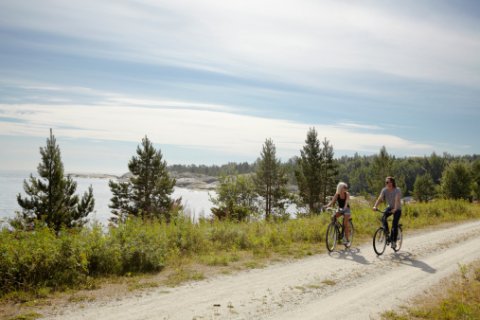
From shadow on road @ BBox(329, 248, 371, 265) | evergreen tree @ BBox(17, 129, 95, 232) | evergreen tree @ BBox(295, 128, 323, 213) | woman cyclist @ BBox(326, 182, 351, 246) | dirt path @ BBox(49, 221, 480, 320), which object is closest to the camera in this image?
dirt path @ BBox(49, 221, 480, 320)

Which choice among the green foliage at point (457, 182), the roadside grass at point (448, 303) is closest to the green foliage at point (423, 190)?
the green foliage at point (457, 182)

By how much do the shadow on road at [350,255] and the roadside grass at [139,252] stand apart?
28.4 inches

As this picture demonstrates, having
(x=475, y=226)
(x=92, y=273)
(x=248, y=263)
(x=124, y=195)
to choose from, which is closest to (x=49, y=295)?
(x=92, y=273)

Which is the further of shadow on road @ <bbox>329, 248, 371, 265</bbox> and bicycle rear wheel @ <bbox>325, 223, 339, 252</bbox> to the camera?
bicycle rear wheel @ <bbox>325, 223, 339, 252</bbox>

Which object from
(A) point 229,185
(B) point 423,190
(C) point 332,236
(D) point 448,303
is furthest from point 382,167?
(B) point 423,190

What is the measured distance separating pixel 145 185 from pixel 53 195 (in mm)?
12163

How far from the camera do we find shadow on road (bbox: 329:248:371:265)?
10.4 metres

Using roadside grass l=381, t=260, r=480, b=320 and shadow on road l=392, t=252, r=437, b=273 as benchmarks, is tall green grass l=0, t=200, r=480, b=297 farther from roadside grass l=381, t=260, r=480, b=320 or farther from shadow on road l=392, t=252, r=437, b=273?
roadside grass l=381, t=260, r=480, b=320

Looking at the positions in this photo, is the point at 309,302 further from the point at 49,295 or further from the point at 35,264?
the point at 35,264

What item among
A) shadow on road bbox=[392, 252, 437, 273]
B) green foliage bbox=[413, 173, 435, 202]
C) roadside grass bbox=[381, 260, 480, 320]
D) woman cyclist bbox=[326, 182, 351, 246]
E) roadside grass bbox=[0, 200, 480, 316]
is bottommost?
green foliage bbox=[413, 173, 435, 202]

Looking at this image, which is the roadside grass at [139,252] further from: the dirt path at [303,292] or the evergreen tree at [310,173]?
the evergreen tree at [310,173]

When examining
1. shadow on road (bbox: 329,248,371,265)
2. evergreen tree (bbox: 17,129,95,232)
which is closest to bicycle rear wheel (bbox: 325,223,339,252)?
shadow on road (bbox: 329,248,371,265)

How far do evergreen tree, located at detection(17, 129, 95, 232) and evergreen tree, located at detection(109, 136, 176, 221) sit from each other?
7.01 metres

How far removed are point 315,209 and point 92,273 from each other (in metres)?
47.4
